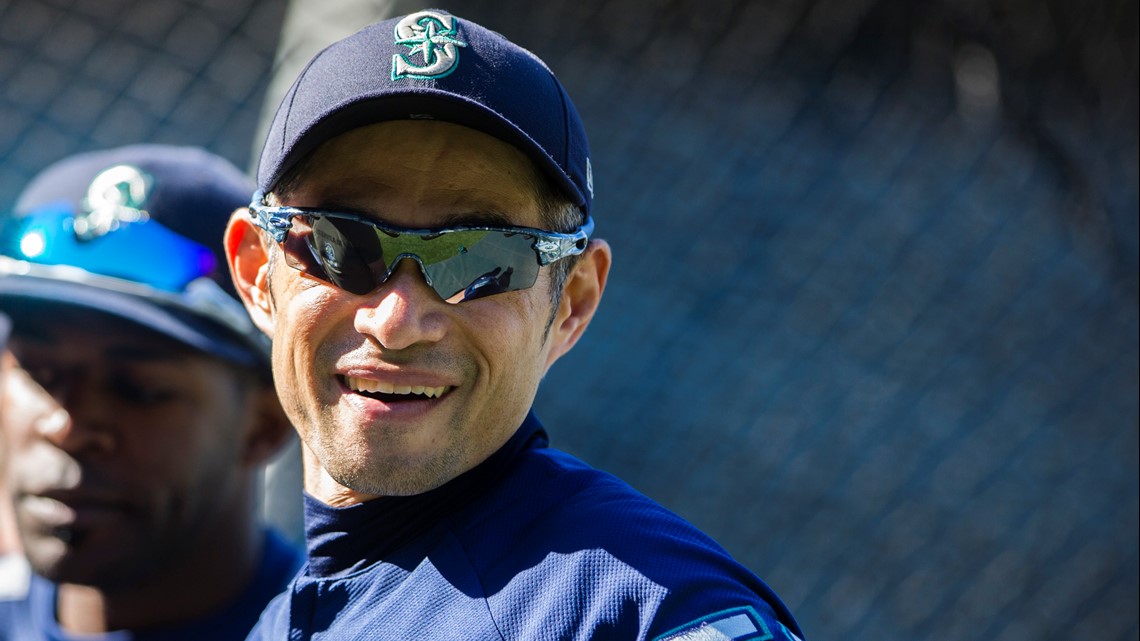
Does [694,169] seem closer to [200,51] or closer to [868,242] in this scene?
[868,242]

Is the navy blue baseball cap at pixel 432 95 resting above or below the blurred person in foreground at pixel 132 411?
above

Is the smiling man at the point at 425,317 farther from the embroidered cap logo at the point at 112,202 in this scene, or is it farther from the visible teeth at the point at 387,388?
the embroidered cap logo at the point at 112,202

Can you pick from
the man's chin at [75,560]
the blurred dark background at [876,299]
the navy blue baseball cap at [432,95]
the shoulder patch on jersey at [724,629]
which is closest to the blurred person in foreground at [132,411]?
the man's chin at [75,560]

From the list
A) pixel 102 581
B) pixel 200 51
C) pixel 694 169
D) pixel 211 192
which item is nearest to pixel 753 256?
pixel 694 169

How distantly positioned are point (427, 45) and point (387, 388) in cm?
46

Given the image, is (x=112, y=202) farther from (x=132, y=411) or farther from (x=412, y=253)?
(x=412, y=253)

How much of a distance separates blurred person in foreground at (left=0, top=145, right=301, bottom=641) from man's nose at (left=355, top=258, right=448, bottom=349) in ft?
2.49

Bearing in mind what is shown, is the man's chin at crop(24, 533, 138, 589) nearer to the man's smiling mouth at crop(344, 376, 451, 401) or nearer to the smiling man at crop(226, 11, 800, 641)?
the smiling man at crop(226, 11, 800, 641)

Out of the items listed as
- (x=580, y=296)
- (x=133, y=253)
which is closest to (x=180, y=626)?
(x=133, y=253)

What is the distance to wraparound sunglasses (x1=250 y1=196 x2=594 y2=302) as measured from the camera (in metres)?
1.56

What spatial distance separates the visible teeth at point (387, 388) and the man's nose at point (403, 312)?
0.06 m

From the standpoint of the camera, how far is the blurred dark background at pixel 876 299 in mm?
4668

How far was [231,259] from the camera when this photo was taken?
192cm

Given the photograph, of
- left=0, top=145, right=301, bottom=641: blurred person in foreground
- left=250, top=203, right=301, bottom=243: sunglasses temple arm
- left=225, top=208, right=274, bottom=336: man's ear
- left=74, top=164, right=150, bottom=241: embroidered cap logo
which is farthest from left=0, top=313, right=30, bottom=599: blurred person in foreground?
left=250, top=203, right=301, bottom=243: sunglasses temple arm
